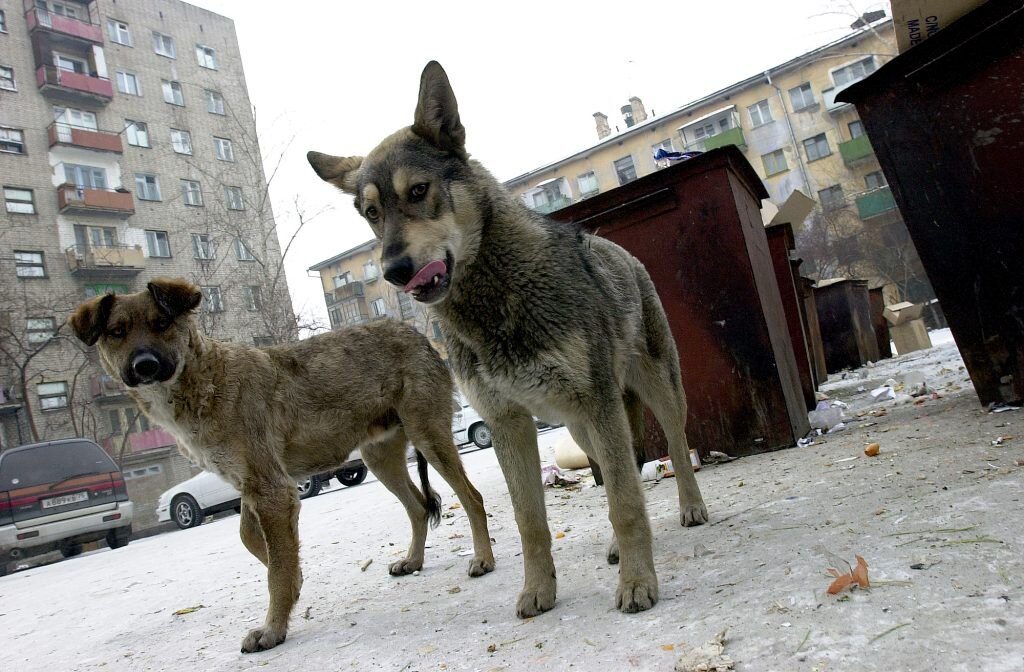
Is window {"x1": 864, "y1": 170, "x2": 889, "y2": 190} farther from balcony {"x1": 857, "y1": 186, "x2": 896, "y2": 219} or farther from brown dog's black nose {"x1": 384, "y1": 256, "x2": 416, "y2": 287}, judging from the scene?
brown dog's black nose {"x1": 384, "y1": 256, "x2": 416, "y2": 287}

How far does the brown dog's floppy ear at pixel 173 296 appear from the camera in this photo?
393 cm

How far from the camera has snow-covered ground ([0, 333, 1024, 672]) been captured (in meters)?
1.90

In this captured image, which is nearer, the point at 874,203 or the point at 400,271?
the point at 400,271

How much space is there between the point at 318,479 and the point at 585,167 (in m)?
39.5

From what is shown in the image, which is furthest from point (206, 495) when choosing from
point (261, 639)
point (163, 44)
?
point (163, 44)

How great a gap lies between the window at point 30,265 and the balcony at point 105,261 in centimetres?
115

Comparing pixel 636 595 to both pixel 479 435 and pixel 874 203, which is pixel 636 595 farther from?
pixel 874 203

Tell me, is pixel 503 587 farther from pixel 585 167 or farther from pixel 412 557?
pixel 585 167

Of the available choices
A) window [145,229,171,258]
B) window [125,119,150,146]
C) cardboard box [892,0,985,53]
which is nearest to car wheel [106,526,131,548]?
cardboard box [892,0,985,53]

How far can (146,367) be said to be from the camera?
3.66 metres

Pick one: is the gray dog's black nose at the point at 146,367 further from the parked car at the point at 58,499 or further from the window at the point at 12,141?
the window at the point at 12,141

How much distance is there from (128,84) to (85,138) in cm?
503

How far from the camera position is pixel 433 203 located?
9.61 ft

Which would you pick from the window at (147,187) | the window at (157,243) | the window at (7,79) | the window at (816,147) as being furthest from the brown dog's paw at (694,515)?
the window at (816,147)
